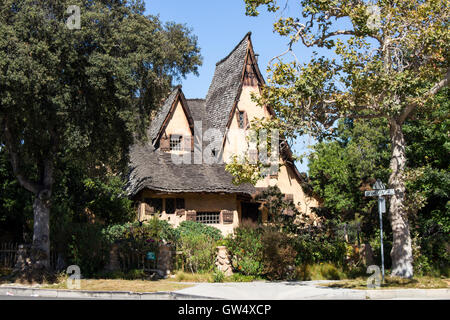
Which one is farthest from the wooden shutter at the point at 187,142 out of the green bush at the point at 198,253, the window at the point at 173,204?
the green bush at the point at 198,253

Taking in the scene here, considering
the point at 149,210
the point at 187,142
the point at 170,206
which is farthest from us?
the point at 187,142

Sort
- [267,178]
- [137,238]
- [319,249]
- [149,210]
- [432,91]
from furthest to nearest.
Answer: [267,178] < [149,210] < [319,249] < [137,238] < [432,91]

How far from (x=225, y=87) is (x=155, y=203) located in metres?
9.79

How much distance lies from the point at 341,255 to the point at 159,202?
9.58 m

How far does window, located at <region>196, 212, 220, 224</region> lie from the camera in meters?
26.4

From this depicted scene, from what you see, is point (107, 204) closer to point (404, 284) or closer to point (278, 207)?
point (278, 207)

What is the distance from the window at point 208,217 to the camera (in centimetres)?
2638

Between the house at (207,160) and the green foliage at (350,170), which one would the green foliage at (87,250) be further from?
the green foliage at (350,170)

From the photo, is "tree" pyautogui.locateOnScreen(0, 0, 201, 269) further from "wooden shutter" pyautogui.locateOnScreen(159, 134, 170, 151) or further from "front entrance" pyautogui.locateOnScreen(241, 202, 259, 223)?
"front entrance" pyautogui.locateOnScreen(241, 202, 259, 223)

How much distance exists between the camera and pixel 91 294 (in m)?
14.6

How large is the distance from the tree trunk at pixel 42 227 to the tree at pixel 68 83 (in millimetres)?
34

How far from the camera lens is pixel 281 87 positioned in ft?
54.2

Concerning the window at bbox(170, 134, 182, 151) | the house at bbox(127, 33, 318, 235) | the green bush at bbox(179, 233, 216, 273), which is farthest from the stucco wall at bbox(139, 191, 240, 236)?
the green bush at bbox(179, 233, 216, 273)

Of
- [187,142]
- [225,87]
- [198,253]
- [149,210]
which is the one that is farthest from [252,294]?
[225,87]
